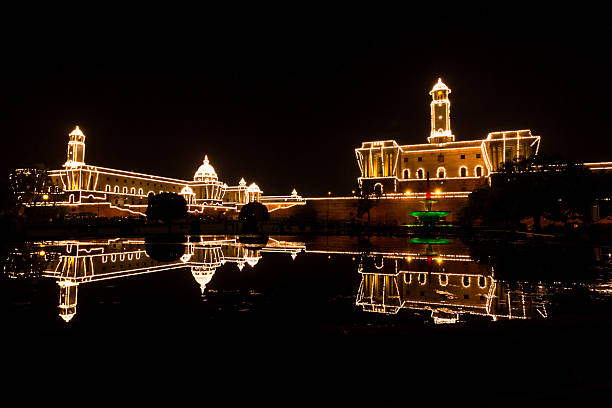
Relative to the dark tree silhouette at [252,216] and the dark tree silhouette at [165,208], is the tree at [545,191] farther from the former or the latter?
the dark tree silhouette at [165,208]

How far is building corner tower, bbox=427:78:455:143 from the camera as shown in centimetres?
5944

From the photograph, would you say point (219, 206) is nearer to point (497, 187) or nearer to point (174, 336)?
point (497, 187)

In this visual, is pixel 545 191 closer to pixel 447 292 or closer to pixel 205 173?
pixel 447 292

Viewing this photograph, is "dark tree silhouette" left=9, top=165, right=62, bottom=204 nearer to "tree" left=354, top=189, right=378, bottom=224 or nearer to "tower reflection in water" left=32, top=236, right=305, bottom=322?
"tree" left=354, top=189, right=378, bottom=224

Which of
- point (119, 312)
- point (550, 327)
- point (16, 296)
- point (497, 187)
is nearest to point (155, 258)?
point (16, 296)

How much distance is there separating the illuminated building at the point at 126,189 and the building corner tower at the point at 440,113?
21.7 metres

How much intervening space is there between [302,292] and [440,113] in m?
58.0

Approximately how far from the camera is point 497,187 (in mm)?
32938

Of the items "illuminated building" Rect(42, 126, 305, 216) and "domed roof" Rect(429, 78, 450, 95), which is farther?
"illuminated building" Rect(42, 126, 305, 216)

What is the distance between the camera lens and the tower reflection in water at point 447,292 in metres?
5.76

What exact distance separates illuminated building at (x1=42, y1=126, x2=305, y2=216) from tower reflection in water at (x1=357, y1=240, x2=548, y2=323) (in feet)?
168

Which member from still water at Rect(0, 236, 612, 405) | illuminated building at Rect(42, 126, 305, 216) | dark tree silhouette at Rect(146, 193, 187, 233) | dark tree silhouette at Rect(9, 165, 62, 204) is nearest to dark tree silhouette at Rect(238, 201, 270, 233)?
dark tree silhouette at Rect(146, 193, 187, 233)

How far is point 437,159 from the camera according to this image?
57.0 metres

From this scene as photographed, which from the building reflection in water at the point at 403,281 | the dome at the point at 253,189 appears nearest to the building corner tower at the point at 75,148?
the dome at the point at 253,189
